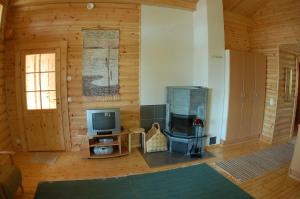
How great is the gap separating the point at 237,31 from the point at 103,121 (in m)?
3.63

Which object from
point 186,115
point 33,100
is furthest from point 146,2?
point 33,100

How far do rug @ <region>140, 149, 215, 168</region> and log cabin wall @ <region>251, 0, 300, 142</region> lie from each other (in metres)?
1.84

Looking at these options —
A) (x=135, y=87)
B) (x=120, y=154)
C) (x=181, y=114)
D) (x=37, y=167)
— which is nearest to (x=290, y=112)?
(x=181, y=114)

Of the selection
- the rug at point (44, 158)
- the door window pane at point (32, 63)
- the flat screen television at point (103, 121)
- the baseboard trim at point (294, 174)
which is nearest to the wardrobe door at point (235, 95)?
the baseboard trim at point (294, 174)

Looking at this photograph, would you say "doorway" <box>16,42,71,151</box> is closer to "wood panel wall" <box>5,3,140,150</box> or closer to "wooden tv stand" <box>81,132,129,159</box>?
"wood panel wall" <box>5,3,140,150</box>

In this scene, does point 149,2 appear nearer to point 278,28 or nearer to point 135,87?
point 135,87

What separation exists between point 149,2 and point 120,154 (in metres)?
2.92

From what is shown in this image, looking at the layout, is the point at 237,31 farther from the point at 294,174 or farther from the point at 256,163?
the point at 294,174

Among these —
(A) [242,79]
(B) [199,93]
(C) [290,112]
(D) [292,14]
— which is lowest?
(C) [290,112]

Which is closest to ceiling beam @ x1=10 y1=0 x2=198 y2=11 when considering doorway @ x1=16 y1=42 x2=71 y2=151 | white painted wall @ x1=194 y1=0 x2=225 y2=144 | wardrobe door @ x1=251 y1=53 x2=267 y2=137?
white painted wall @ x1=194 y1=0 x2=225 y2=144

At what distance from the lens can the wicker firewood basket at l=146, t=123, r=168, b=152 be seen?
3570mm

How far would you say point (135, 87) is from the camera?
12.2ft

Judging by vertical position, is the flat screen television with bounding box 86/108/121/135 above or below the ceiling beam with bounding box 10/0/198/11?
below

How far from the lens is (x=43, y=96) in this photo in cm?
353
